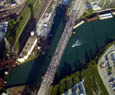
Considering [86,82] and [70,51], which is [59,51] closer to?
[70,51]

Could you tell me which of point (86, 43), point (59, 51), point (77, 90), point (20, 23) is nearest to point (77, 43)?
point (86, 43)

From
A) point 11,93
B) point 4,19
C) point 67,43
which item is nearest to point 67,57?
point 67,43

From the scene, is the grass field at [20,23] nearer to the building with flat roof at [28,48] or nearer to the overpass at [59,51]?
the building with flat roof at [28,48]

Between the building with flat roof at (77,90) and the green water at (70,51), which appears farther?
the green water at (70,51)

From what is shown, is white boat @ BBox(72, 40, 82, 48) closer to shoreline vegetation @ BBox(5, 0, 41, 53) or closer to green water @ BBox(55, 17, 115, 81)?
green water @ BBox(55, 17, 115, 81)

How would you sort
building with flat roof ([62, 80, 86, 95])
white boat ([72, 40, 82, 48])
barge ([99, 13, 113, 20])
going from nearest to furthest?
building with flat roof ([62, 80, 86, 95])
white boat ([72, 40, 82, 48])
barge ([99, 13, 113, 20])

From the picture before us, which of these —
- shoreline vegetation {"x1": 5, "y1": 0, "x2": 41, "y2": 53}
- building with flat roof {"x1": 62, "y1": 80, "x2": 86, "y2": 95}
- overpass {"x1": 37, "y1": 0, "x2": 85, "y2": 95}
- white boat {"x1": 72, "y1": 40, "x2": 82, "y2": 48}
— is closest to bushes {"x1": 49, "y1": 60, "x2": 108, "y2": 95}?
building with flat roof {"x1": 62, "y1": 80, "x2": 86, "y2": 95}

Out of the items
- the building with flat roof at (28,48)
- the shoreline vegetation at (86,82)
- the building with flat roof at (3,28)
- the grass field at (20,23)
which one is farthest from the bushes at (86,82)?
the building with flat roof at (3,28)
